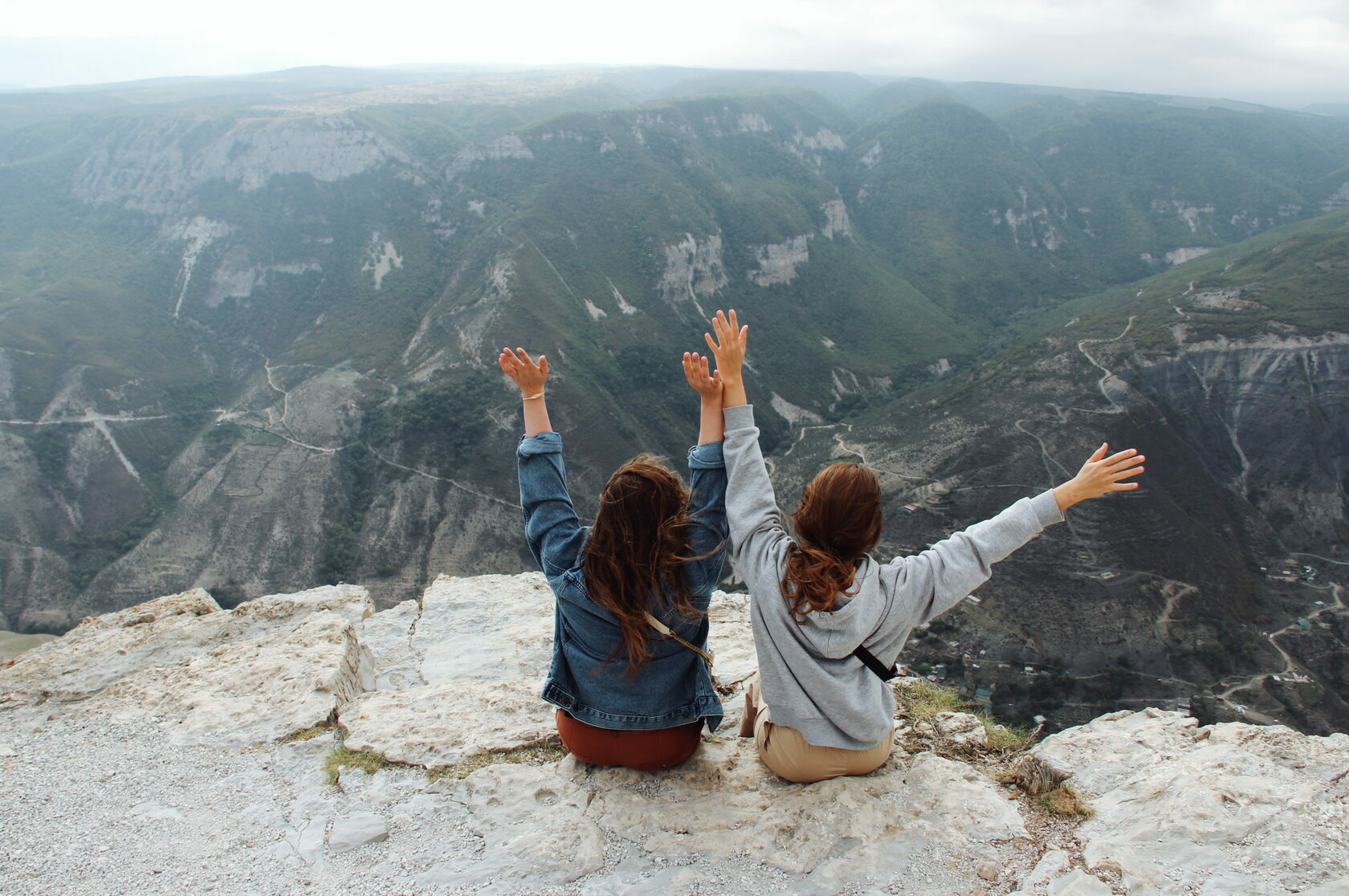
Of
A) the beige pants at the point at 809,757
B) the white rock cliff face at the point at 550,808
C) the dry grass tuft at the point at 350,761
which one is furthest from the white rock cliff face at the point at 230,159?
the beige pants at the point at 809,757

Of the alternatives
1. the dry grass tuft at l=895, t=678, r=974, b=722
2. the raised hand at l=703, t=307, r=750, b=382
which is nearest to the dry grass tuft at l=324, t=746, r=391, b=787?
the raised hand at l=703, t=307, r=750, b=382

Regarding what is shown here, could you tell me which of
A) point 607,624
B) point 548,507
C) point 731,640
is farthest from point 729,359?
point 731,640

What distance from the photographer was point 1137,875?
11.8 feet

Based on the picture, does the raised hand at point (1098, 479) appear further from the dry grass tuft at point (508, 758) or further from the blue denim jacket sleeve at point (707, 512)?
the dry grass tuft at point (508, 758)

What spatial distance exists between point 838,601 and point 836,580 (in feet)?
0.45

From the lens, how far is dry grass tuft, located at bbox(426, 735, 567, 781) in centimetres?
507

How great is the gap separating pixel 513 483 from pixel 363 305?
136 ft

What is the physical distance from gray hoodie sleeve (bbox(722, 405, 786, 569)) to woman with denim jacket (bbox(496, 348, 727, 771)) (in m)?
0.15

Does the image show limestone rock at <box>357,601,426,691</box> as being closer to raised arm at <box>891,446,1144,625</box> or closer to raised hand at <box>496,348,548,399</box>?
raised hand at <box>496,348,548,399</box>

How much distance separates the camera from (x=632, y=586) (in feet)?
13.2

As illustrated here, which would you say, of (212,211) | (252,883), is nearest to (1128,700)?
(252,883)

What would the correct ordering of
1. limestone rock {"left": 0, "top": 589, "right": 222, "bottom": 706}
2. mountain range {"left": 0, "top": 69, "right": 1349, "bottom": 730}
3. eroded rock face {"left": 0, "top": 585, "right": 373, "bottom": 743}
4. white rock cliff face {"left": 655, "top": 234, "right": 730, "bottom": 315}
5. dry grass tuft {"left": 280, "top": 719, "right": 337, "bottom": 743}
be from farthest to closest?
white rock cliff face {"left": 655, "top": 234, "right": 730, "bottom": 315} < mountain range {"left": 0, "top": 69, "right": 1349, "bottom": 730} < limestone rock {"left": 0, "top": 589, "right": 222, "bottom": 706} < eroded rock face {"left": 0, "top": 585, "right": 373, "bottom": 743} < dry grass tuft {"left": 280, "top": 719, "right": 337, "bottom": 743}

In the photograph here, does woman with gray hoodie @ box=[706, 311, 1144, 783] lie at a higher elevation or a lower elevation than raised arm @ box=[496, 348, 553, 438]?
lower

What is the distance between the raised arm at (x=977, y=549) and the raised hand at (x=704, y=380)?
4.89 feet
